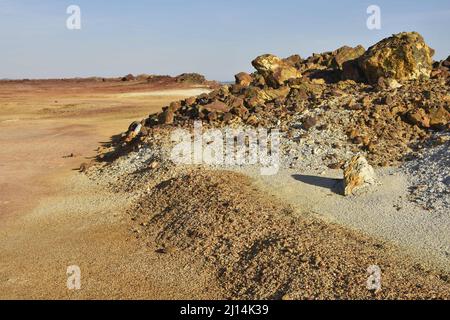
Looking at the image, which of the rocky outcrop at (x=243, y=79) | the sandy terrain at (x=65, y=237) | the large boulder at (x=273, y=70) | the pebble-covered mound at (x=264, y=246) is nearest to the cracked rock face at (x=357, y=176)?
the pebble-covered mound at (x=264, y=246)

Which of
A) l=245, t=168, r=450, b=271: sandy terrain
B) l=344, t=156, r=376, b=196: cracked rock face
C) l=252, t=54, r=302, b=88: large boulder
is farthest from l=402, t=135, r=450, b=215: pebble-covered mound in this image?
l=252, t=54, r=302, b=88: large boulder

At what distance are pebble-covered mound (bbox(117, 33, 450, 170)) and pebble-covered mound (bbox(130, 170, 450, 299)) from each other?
2114mm

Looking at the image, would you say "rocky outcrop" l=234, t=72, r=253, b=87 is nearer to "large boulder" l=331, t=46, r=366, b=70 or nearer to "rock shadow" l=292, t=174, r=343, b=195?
"large boulder" l=331, t=46, r=366, b=70

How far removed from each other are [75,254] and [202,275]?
2.16 metres

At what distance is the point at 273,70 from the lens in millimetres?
14070

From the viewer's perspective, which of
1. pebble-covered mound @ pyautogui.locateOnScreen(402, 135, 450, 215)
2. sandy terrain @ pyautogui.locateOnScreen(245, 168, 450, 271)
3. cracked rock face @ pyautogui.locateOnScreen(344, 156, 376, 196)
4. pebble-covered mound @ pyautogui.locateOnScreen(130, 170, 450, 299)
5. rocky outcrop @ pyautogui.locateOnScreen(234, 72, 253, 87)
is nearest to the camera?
pebble-covered mound @ pyautogui.locateOnScreen(130, 170, 450, 299)

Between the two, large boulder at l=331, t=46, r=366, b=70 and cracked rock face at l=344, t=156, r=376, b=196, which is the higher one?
large boulder at l=331, t=46, r=366, b=70

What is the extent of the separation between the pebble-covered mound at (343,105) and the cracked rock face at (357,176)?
91 centimetres

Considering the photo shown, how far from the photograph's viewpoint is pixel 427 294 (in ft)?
16.8

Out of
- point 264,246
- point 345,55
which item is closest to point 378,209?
point 264,246

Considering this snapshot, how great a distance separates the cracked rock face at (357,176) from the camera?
8.18 metres

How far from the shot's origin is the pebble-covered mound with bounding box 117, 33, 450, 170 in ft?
32.4
